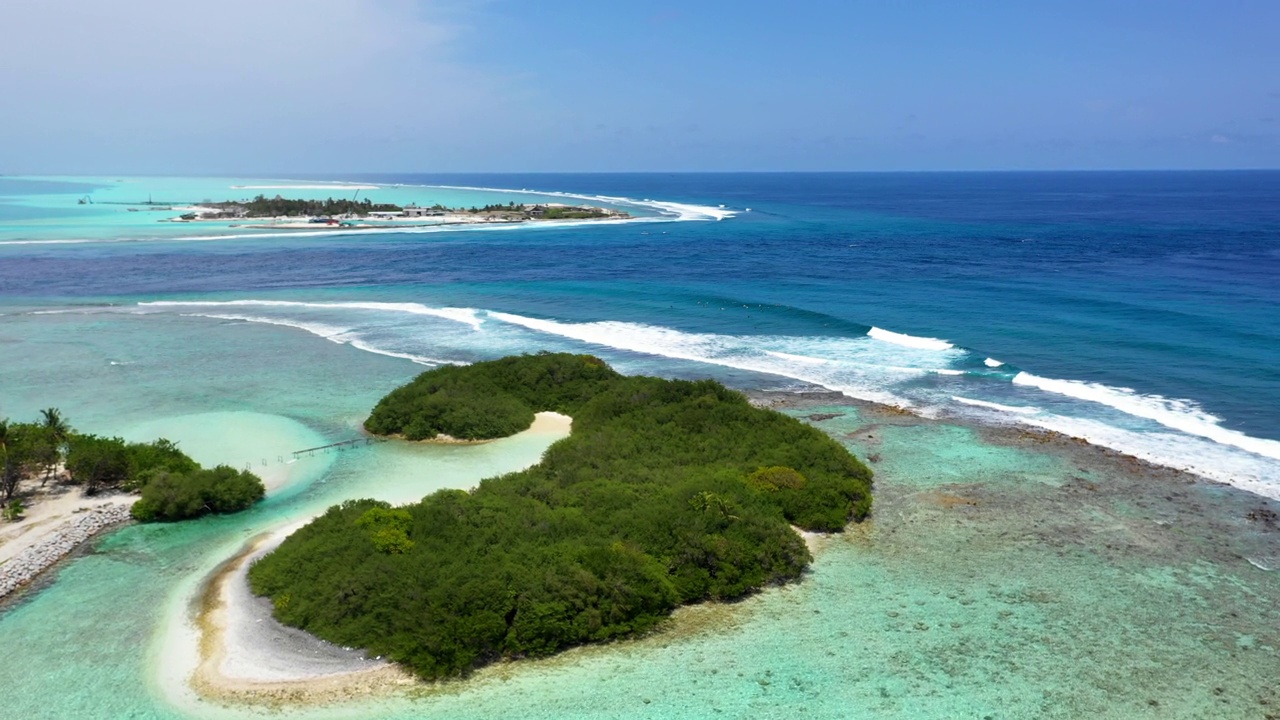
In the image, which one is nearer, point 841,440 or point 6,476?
point 6,476

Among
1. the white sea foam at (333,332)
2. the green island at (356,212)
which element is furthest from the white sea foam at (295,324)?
the green island at (356,212)

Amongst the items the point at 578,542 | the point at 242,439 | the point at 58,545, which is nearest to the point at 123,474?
the point at 58,545

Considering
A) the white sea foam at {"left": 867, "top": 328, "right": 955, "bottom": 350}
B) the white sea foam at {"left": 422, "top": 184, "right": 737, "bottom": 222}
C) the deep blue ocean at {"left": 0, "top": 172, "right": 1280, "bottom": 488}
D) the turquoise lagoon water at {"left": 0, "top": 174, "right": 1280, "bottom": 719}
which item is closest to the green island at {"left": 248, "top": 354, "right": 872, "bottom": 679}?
the turquoise lagoon water at {"left": 0, "top": 174, "right": 1280, "bottom": 719}

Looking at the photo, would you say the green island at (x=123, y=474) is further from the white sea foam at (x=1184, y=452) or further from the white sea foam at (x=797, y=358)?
the white sea foam at (x=1184, y=452)

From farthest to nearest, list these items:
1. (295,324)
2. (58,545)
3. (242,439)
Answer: (295,324) < (242,439) < (58,545)

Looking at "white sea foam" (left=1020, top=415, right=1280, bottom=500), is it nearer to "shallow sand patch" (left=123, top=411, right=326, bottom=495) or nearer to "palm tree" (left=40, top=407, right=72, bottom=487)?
"shallow sand patch" (left=123, top=411, right=326, bottom=495)

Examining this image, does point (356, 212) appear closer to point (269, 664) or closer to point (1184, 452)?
point (1184, 452)

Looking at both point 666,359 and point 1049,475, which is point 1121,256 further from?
point 1049,475
